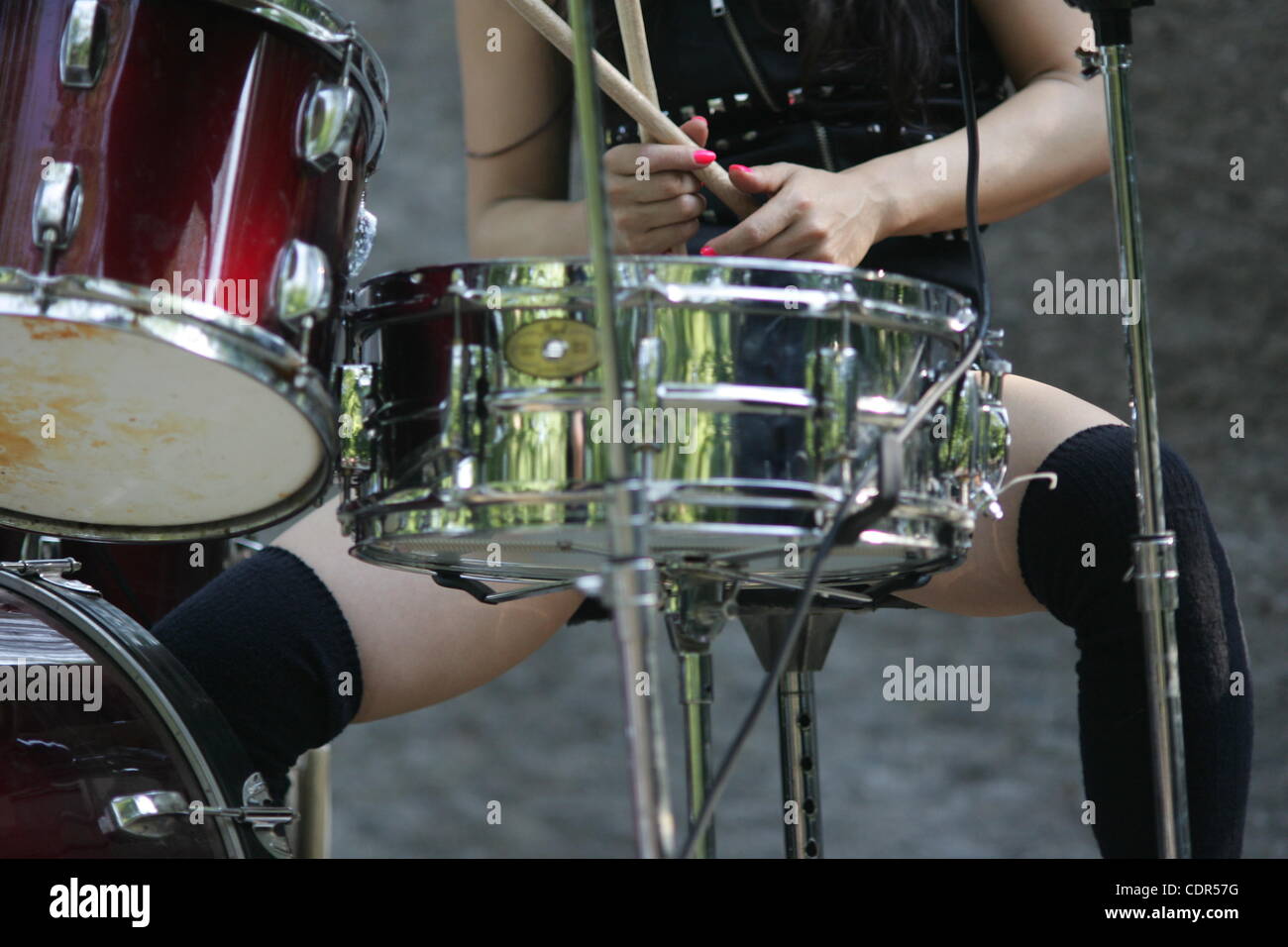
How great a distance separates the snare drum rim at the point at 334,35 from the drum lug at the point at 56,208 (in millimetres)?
125

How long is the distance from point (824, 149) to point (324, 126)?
1.27 ft

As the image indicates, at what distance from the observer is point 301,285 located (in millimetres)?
791

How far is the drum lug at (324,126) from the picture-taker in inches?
32.4

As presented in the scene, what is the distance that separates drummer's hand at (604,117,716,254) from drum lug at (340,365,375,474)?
0.59ft

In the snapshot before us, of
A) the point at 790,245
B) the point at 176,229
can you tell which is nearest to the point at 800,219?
the point at 790,245

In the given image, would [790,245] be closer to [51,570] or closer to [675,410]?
[675,410]

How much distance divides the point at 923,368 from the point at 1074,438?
187 mm

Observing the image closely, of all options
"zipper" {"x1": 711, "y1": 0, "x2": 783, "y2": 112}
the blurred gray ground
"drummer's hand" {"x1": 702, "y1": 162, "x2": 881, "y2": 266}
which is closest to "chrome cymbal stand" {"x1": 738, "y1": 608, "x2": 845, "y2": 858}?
"drummer's hand" {"x1": 702, "y1": 162, "x2": 881, "y2": 266}

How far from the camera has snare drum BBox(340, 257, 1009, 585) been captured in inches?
27.6

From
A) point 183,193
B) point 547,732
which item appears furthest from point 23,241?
point 547,732

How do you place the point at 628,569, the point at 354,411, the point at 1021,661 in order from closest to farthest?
1. the point at 628,569
2. the point at 354,411
3. the point at 1021,661

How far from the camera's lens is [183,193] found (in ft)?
2.58

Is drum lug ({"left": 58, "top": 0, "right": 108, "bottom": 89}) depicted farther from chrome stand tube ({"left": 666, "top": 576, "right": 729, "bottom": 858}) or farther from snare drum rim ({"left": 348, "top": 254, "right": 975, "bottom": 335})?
chrome stand tube ({"left": 666, "top": 576, "right": 729, "bottom": 858})

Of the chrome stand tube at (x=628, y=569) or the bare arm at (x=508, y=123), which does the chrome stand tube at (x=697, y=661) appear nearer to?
the chrome stand tube at (x=628, y=569)
